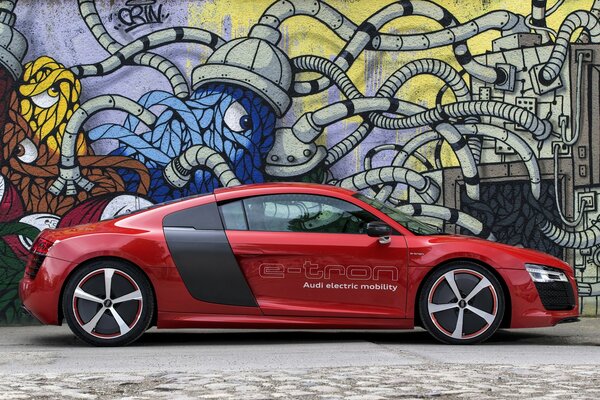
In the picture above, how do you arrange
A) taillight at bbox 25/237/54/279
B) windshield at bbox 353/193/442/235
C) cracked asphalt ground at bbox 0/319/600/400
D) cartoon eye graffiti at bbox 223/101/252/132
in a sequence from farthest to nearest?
cartoon eye graffiti at bbox 223/101/252/132, windshield at bbox 353/193/442/235, taillight at bbox 25/237/54/279, cracked asphalt ground at bbox 0/319/600/400

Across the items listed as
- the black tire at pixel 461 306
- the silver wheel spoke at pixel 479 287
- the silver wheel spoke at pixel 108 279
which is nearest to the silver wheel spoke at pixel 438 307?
the black tire at pixel 461 306

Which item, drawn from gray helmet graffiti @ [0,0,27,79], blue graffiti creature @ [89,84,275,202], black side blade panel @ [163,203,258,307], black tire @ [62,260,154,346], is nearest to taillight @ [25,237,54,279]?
black tire @ [62,260,154,346]

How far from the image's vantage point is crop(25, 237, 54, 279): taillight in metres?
9.31

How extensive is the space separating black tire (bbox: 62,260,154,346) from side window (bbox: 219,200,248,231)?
2.82 feet

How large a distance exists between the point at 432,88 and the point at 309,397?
668 cm

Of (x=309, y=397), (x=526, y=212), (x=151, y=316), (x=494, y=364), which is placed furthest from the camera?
(x=526, y=212)

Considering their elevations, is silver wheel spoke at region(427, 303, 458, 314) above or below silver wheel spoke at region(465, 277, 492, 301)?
below

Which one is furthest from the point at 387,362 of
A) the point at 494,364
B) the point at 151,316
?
the point at 151,316

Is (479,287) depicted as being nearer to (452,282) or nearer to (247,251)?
(452,282)

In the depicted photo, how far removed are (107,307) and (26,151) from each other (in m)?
3.64

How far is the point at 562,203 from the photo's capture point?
40.6 feet

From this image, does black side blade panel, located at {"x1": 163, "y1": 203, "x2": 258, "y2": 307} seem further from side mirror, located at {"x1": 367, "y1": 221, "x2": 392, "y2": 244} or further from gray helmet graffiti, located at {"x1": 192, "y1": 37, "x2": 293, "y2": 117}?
gray helmet graffiti, located at {"x1": 192, "y1": 37, "x2": 293, "y2": 117}

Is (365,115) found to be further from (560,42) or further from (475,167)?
(560,42)

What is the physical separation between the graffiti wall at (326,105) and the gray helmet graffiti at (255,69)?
0.02 m
